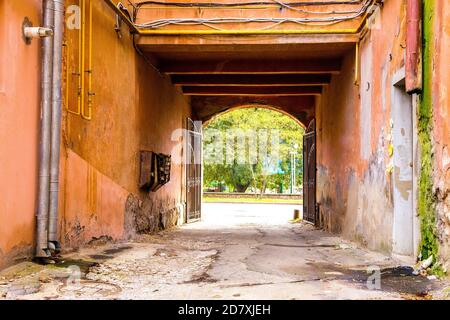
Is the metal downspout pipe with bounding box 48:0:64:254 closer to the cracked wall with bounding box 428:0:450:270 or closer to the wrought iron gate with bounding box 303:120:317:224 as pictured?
the cracked wall with bounding box 428:0:450:270

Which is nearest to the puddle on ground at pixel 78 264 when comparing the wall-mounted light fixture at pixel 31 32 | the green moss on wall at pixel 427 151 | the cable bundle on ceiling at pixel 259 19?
the wall-mounted light fixture at pixel 31 32

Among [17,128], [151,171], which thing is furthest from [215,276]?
[151,171]

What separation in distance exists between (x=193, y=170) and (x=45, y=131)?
A: 9.23 meters

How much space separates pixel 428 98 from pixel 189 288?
2908 millimetres

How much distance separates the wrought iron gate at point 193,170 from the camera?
44.3 feet

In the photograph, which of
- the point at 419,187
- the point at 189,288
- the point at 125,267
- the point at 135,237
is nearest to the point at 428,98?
the point at 419,187

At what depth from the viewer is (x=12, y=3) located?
4.52 meters

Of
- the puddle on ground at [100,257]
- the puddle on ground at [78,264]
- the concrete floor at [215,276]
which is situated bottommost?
the concrete floor at [215,276]

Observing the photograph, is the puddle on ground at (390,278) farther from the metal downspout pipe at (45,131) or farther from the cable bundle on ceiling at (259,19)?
the cable bundle on ceiling at (259,19)

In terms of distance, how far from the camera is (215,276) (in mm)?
4949

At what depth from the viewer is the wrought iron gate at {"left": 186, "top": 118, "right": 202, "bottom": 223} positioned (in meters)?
13.5

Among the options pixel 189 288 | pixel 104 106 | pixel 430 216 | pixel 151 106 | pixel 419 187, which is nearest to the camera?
pixel 189 288

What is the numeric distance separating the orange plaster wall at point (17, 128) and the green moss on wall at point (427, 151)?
3869 mm

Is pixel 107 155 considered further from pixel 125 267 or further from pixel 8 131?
pixel 8 131
